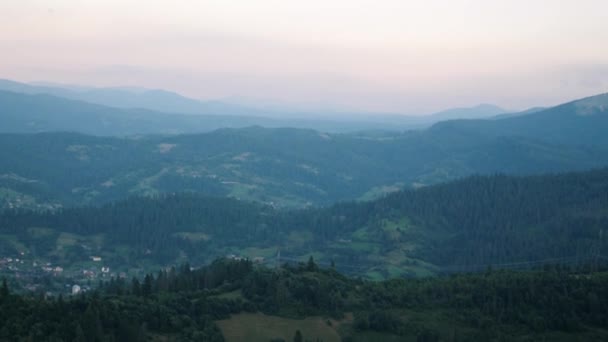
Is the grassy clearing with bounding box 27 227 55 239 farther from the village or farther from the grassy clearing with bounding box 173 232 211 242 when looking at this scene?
the grassy clearing with bounding box 173 232 211 242

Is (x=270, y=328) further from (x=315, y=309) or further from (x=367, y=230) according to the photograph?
(x=367, y=230)

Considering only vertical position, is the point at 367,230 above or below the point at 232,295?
below

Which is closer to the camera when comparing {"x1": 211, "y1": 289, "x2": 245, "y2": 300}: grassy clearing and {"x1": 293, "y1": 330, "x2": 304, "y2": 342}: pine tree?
{"x1": 293, "y1": 330, "x2": 304, "y2": 342}: pine tree

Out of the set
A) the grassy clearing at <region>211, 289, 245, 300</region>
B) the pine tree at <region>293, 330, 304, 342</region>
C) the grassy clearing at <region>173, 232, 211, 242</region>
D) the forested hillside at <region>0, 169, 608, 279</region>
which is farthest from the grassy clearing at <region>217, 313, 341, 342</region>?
the grassy clearing at <region>173, 232, 211, 242</region>

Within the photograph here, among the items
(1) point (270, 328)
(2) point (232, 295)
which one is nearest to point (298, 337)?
(1) point (270, 328)

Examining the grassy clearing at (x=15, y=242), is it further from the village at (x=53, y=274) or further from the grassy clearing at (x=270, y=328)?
the grassy clearing at (x=270, y=328)

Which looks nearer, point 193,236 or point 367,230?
point 193,236

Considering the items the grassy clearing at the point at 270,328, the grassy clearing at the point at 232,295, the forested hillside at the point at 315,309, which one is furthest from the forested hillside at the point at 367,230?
the grassy clearing at the point at 270,328
